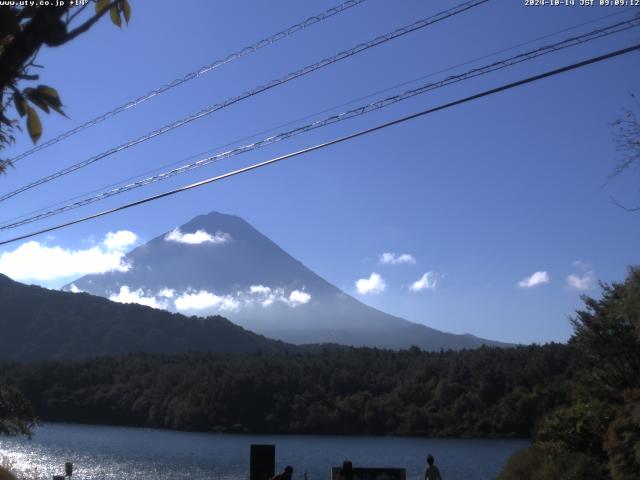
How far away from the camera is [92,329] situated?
15062 cm

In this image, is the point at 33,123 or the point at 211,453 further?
the point at 211,453

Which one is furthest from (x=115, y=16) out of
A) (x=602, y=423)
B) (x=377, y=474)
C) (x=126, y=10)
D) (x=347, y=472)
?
(x=602, y=423)

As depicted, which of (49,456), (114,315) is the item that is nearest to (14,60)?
(49,456)

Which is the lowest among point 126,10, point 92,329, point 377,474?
point 377,474

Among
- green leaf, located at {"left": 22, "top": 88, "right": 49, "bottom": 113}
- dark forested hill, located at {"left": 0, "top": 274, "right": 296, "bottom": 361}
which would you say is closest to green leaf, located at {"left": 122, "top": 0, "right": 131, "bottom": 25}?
green leaf, located at {"left": 22, "top": 88, "right": 49, "bottom": 113}

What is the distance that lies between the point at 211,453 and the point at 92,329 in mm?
97545

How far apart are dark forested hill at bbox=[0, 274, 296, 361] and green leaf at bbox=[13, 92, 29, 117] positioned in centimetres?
13245

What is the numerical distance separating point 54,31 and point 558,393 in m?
72.1

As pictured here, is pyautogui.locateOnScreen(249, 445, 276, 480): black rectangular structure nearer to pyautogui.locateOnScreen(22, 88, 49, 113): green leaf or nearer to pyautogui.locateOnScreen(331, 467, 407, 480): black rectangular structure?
pyautogui.locateOnScreen(331, 467, 407, 480): black rectangular structure

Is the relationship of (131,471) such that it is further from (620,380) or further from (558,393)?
(558,393)

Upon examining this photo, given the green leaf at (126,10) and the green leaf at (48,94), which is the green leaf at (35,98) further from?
the green leaf at (126,10)

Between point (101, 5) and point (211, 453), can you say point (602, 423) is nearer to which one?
point (101, 5)

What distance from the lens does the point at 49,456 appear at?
52.8m

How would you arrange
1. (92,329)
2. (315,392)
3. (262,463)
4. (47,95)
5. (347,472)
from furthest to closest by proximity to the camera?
(92,329) → (315,392) → (262,463) → (347,472) → (47,95)
